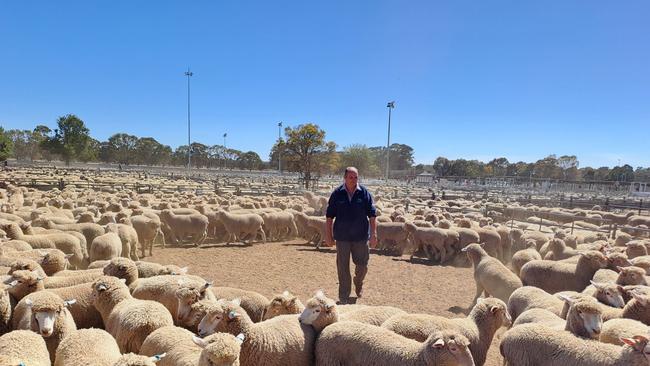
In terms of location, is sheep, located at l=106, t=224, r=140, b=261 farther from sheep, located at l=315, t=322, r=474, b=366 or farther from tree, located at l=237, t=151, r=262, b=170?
tree, located at l=237, t=151, r=262, b=170

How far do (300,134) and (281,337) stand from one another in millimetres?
40154

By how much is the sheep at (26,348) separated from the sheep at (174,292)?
1364 mm

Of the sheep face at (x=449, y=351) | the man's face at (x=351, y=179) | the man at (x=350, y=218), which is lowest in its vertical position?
the sheep face at (x=449, y=351)

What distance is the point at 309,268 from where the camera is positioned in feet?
35.6

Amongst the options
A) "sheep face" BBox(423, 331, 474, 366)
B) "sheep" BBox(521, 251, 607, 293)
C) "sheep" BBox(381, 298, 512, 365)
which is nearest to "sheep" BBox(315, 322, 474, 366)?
"sheep face" BBox(423, 331, 474, 366)

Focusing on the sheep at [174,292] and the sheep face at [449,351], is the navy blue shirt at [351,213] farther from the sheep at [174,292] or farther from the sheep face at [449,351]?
the sheep face at [449,351]

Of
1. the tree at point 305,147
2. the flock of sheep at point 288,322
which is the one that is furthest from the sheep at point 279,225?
the tree at point 305,147

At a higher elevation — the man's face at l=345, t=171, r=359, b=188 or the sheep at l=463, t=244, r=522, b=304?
the man's face at l=345, t=171, r=359, b=188

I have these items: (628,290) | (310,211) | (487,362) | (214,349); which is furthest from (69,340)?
(310,211)

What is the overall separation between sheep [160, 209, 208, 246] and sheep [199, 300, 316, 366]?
34.9 feet

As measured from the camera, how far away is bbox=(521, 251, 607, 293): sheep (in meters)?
7.05

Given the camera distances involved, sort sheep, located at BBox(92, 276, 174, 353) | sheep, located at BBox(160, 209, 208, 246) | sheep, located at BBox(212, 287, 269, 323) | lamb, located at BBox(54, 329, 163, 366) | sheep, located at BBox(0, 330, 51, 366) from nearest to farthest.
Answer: sheep, located at BBox(0, 330, 51, 366) < lamb, located at BBox(54, 329, 163, 366) < sheep, located at BBox(92, 276, 174, 353) < sheep, located at BBox(212, 287, 269, 323) < sheep, located at BBox(160, 209, 208, 246)

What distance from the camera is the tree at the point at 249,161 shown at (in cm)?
12456

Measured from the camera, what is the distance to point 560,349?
3871mm
